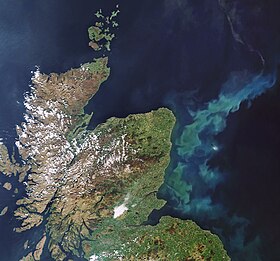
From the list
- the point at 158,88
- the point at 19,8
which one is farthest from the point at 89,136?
the point at 19,8

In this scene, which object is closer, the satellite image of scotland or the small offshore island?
the satellite image of scotland

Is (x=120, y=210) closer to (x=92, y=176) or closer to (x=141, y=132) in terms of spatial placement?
(x=92, y=176)

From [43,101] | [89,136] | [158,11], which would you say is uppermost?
[158,11]

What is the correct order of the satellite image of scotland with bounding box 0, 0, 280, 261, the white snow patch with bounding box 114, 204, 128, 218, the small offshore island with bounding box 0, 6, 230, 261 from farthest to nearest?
the white snow patch with bounding box 114, 204, 128, 218 → the small offshore island with bounding box 0, 6, 230, 261 → the satellite image of scotland with bounding box 0, 0, 280, 261

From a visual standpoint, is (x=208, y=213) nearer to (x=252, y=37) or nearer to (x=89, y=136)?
(x=89, y=136)

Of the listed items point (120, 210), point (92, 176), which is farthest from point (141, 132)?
point (120, 210)
